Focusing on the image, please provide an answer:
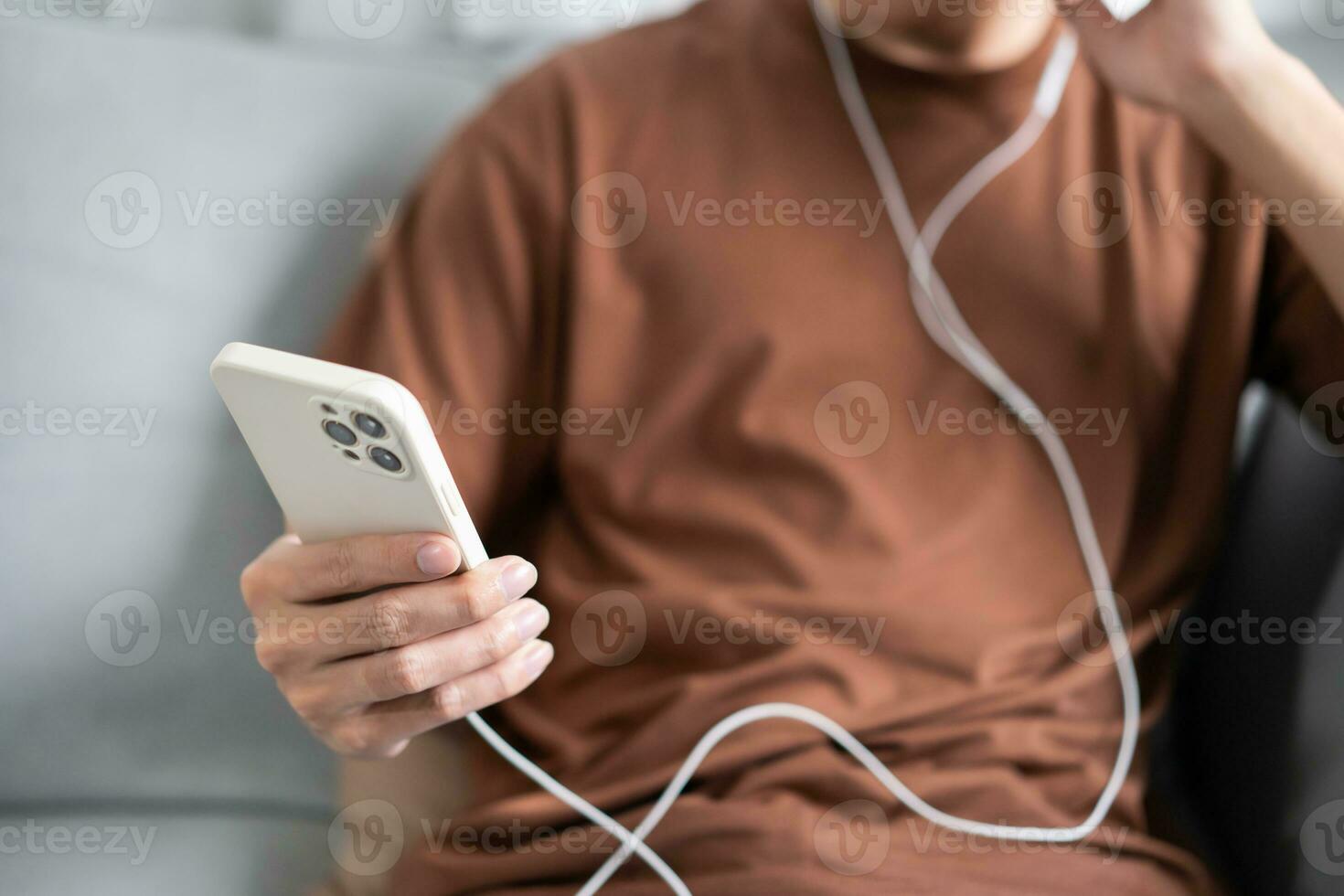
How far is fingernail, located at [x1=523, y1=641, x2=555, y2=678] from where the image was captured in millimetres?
577

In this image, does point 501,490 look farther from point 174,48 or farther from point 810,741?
point 174,48

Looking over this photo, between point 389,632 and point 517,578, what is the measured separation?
0.23 feet

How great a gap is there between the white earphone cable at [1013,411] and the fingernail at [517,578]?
0.42ft

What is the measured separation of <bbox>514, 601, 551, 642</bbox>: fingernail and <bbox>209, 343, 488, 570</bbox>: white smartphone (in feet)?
0.13

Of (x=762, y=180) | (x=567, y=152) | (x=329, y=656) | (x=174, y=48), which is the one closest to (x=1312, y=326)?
(x=762, y=180)

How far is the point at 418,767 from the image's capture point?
0.80 meters

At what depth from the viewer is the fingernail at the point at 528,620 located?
0.55 meters

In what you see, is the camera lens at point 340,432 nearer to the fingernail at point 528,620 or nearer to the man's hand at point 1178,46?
the fingernail at point 528,620

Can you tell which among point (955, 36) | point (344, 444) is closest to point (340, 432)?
point (344, 444)

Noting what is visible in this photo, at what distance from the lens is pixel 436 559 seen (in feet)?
1.68
